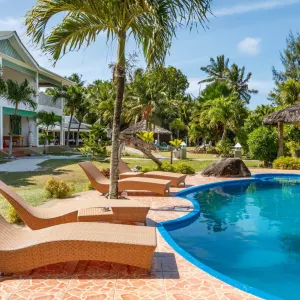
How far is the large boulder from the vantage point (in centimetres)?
1488

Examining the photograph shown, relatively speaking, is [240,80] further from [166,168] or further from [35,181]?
[35,181]

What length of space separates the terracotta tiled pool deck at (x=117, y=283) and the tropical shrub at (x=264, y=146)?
15.9 metres

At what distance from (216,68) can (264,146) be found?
34370 mm

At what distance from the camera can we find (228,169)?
14906 mm

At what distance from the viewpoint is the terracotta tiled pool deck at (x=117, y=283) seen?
147 inches

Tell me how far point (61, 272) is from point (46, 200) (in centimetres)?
508

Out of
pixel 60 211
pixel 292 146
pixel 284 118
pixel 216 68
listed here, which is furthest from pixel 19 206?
pixel 216 68

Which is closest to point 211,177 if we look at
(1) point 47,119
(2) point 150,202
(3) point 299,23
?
(2) point 150,202

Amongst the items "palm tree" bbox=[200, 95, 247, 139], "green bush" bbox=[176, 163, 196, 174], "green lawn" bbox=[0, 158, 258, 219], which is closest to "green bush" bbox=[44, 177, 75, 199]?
"green lawn" bbox=[0, 158, 258, 219]

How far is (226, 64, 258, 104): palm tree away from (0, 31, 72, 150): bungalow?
2702cm

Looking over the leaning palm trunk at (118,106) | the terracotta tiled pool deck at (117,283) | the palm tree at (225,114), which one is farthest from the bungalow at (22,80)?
the terracotta tiled pool deck at (117,283)

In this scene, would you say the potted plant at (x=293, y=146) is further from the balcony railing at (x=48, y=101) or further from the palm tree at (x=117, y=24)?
the balcony railing at (x=48, y=101)

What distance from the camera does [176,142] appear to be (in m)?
23.8

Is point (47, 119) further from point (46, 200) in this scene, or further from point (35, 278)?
point (35, 278)
